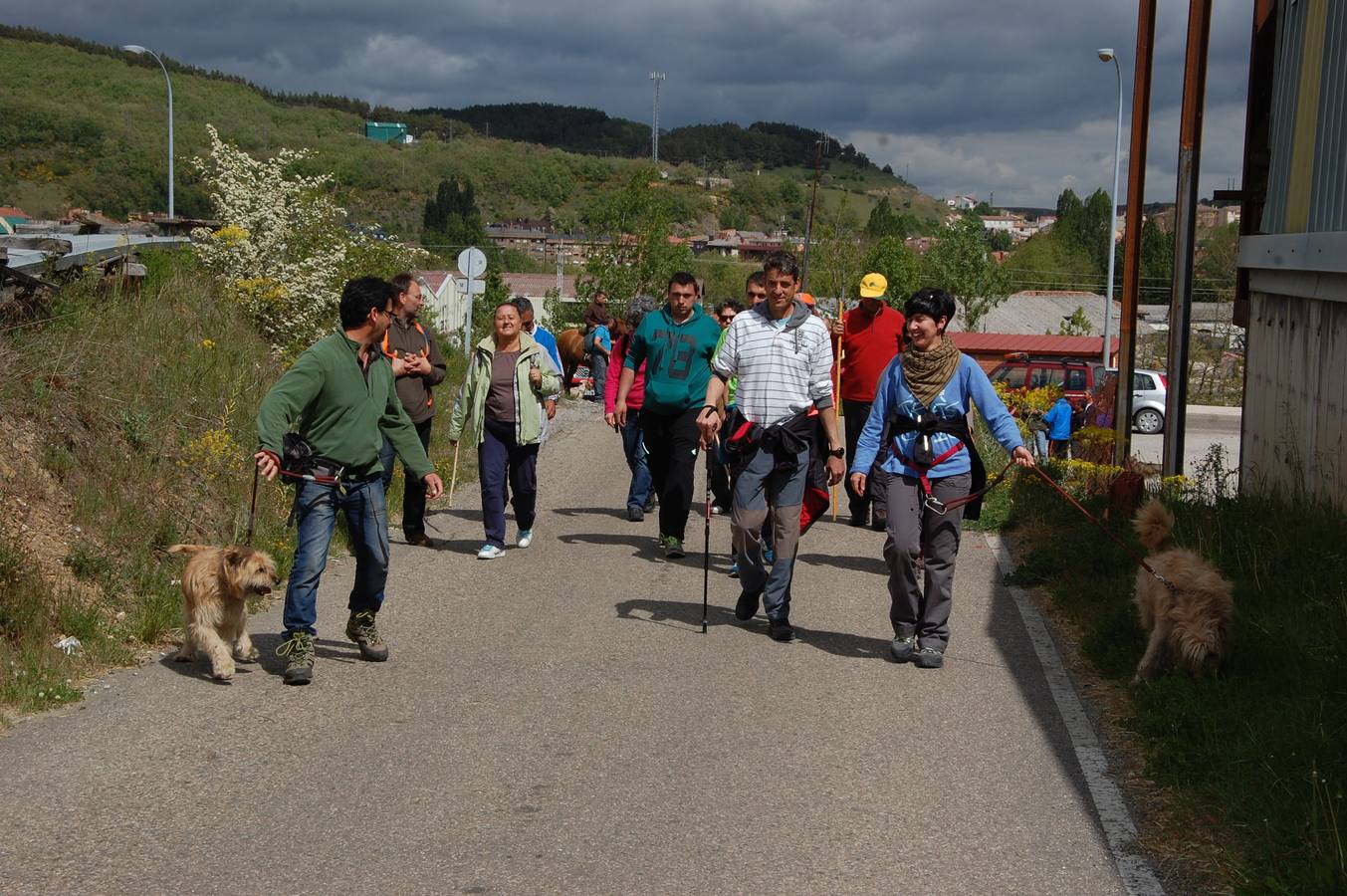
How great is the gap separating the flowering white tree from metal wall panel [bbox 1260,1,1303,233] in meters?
11.2

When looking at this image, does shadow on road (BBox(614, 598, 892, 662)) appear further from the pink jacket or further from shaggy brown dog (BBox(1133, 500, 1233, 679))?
the pink jacket

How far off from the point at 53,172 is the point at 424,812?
80.2 metres

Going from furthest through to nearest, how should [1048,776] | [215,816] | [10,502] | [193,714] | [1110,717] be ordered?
[10,502] → [1110,717] → [193,714] → [1048,776] → [215,816]

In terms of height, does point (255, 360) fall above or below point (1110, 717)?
above

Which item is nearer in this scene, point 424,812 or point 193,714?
point 424,812

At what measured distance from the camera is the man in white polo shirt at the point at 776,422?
822cm

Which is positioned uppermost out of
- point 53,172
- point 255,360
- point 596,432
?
point 53,172

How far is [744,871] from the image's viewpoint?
4.68 m

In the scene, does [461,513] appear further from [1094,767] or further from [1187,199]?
[1094,767]

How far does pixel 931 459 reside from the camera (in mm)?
7574

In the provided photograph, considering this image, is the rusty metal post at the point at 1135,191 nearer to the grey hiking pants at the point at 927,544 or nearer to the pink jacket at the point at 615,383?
the pink jacket at the point at 615,383

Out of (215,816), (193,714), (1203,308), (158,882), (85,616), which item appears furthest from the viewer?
(1203,308)

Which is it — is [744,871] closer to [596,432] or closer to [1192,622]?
[1192,622]

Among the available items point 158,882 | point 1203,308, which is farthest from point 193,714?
point 1203,308
